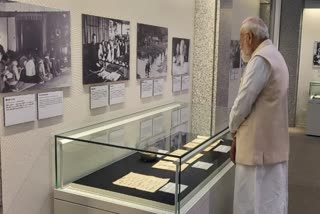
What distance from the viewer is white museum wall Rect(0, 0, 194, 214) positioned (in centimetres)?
196

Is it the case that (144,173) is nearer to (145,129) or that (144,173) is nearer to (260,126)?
(145,129)

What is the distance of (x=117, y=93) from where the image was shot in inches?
110

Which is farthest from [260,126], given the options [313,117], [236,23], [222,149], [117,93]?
[313,117]

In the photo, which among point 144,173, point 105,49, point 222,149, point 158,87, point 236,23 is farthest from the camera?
point 236,23

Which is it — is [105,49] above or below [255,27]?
below

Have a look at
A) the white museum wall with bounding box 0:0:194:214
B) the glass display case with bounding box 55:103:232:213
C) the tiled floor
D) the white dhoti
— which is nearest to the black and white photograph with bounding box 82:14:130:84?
the white museum wall with bounding box 0:0:194:214

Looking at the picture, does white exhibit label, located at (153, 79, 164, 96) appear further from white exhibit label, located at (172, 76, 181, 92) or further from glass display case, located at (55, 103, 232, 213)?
glass display case, located at (55, 103, 232, 213)

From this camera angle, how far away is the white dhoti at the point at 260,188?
2.31 metres

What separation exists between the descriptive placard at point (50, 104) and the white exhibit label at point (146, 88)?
1030mm

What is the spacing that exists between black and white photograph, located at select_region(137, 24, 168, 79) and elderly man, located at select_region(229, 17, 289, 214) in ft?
3.23

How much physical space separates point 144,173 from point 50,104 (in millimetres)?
682

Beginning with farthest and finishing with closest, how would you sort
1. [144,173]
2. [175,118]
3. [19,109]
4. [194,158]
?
[175,118] → [144,173] → [194,158] → [19,109]

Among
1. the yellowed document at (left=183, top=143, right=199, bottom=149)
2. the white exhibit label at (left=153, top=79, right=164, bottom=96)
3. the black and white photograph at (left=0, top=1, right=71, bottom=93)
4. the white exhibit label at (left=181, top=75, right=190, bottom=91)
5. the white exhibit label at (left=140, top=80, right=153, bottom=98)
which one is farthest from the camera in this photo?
the white exhibit label at (left=181, top=75, right=190, bottom=91)

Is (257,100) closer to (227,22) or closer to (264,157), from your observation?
(264,157)
